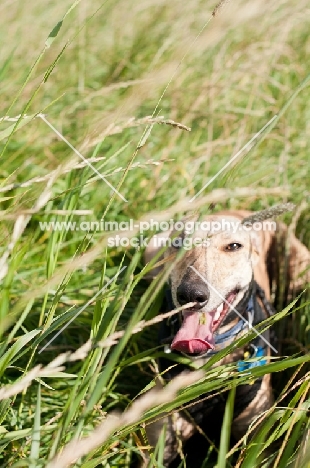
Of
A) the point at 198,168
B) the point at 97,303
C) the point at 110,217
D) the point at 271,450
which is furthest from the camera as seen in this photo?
the point at 198,168

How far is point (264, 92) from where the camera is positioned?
4.23m

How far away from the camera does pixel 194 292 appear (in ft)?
7.45

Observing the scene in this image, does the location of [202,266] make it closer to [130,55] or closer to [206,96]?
[206,96]

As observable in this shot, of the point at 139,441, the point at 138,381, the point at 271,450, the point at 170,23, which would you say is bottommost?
the point at 271,450

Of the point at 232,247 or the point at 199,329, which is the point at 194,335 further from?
the point at 232,247

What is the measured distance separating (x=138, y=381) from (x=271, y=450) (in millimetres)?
735

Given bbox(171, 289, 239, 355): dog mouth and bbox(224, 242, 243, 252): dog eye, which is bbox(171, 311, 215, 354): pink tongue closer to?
bbox(171, 289, 239, 355): dog mouth

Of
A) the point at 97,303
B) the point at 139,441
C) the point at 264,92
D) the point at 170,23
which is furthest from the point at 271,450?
the point at 170,23

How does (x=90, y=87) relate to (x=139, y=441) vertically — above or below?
above

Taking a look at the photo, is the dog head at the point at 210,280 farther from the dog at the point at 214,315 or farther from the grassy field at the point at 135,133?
the grassy field at the point at 135,133

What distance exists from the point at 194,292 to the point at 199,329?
0.68ft

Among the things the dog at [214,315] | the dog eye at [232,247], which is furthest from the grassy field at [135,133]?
the dog eye at [232,247]

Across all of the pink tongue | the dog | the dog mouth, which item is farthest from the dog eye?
the pink tongue

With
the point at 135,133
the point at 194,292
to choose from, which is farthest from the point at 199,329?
the point at 135,133
